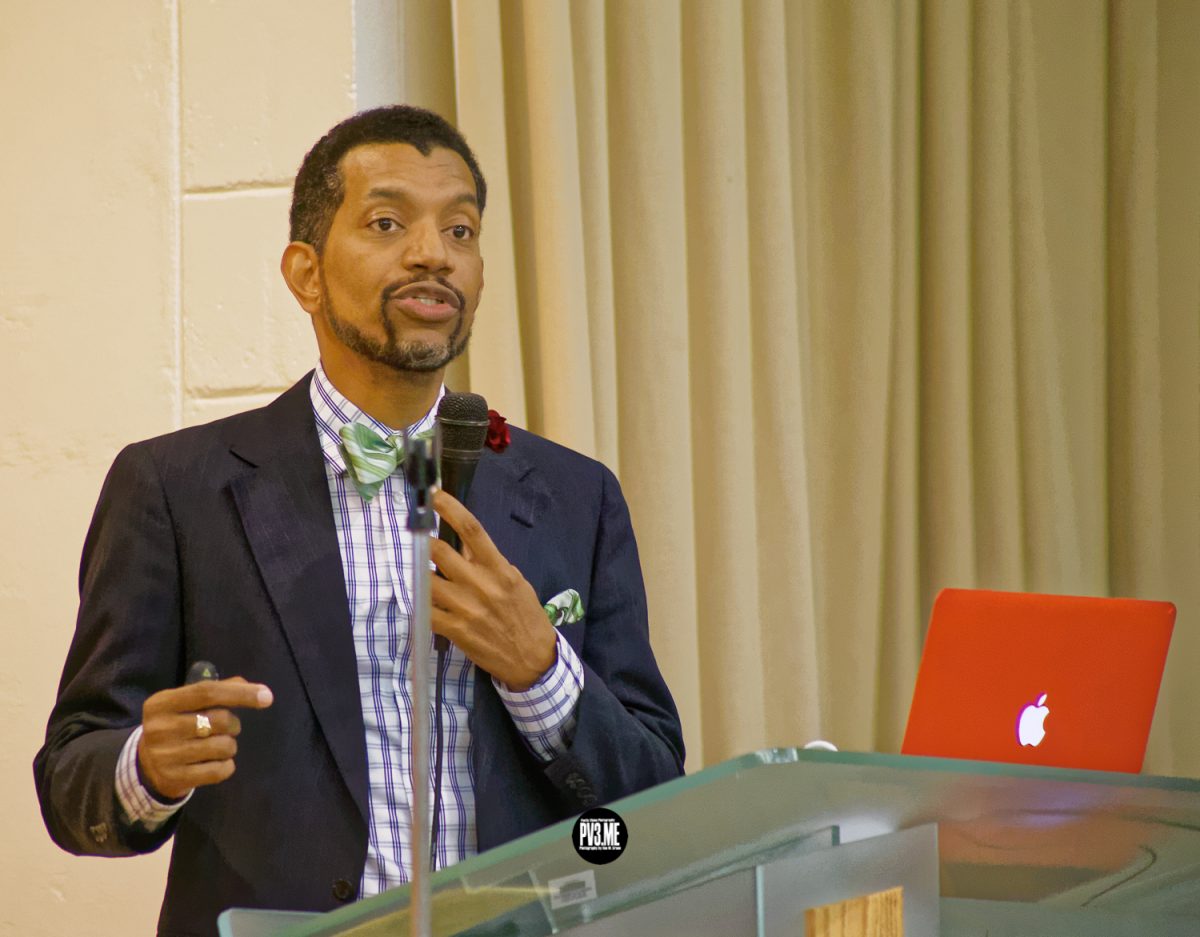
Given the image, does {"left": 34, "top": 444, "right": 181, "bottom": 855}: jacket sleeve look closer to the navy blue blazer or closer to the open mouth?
the navy blue blazer

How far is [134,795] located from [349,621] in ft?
1.09

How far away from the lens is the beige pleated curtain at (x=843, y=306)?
302cm

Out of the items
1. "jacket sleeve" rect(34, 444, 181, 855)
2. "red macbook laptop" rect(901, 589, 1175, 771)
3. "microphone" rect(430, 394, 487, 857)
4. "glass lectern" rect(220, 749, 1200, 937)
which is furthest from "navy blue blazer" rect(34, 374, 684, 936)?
"glass lectern" rect(220, 749, 1200, 937)

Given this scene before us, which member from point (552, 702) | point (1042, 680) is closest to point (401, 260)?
point (552, 702)

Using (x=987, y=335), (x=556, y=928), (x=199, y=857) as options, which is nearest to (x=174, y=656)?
(x=199, y=857)

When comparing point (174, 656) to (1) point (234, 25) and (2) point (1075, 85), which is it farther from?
(2) point (1075, 85)

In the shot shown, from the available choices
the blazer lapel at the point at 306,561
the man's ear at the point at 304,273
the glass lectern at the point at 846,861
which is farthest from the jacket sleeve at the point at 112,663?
the glass lectern at the point at 846,861

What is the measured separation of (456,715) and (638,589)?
341 millimetres

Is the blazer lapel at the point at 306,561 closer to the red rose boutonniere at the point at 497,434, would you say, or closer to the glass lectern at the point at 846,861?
the red rose boutonniere at the point at 497,434

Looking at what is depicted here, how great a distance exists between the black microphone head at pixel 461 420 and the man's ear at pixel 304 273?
1.61 ft

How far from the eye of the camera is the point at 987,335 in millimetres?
3486

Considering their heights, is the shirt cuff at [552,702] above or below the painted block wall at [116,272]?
below

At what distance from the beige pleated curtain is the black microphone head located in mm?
1131

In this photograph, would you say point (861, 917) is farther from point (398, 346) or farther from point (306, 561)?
point (398, 346)
